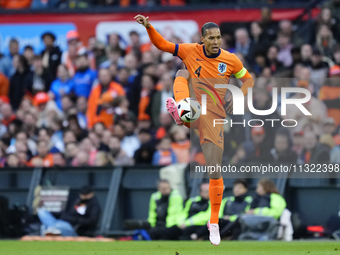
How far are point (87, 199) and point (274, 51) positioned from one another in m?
5.09

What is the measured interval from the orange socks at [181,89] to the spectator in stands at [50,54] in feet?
26.6

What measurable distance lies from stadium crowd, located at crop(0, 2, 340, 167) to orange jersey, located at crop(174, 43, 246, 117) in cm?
327

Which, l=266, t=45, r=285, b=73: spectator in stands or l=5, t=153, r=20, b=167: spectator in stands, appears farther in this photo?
l=5, t=153, r=20, b=167: spectator in stands

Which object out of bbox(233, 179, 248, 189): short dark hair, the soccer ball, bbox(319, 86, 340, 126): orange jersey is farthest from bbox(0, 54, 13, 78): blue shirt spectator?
the soccer ball

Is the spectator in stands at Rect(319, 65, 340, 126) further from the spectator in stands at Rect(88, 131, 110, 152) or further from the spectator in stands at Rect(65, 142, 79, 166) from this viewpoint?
the spectator in stands at Rect(65, 142, 79, 166)

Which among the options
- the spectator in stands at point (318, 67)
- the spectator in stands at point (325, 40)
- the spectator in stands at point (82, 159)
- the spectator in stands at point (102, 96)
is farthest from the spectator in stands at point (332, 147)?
the spectator in stands at point (102, 96)

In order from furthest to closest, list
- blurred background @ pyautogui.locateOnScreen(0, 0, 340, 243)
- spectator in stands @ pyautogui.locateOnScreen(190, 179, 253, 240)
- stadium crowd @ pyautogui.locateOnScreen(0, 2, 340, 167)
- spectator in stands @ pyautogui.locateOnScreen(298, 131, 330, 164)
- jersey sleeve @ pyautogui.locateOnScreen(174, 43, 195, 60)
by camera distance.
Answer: stadium crowd @ pyautogui.locateOnScreen(0, 2, 340, 167) → blurred background @ pyautogui.locateOnScreen(0, 0, 340, 243) → spectator in stands @ pyautogui.locateOnScreen(298, 131, 330, 164) → spectator in stands @ pyautogui.locateOnScreen(190, 179, 253, 240) → jersey sleeve @ pyautogui.locateOnScreen(174, 43, 195, 60)

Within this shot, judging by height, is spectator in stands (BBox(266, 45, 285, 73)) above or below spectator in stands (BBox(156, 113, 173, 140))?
above

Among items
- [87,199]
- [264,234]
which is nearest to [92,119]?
[87,199]

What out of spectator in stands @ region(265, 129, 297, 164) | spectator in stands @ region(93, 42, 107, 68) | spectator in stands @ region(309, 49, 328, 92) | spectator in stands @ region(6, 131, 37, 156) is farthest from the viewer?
spectator in stands @ region(93, 42, 107, 68)

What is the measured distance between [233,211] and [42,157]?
15.9 feet

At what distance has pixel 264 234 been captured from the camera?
1168cm

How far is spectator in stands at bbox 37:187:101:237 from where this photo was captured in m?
12.5

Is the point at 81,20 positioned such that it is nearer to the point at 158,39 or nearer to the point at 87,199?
the point at 87,199
